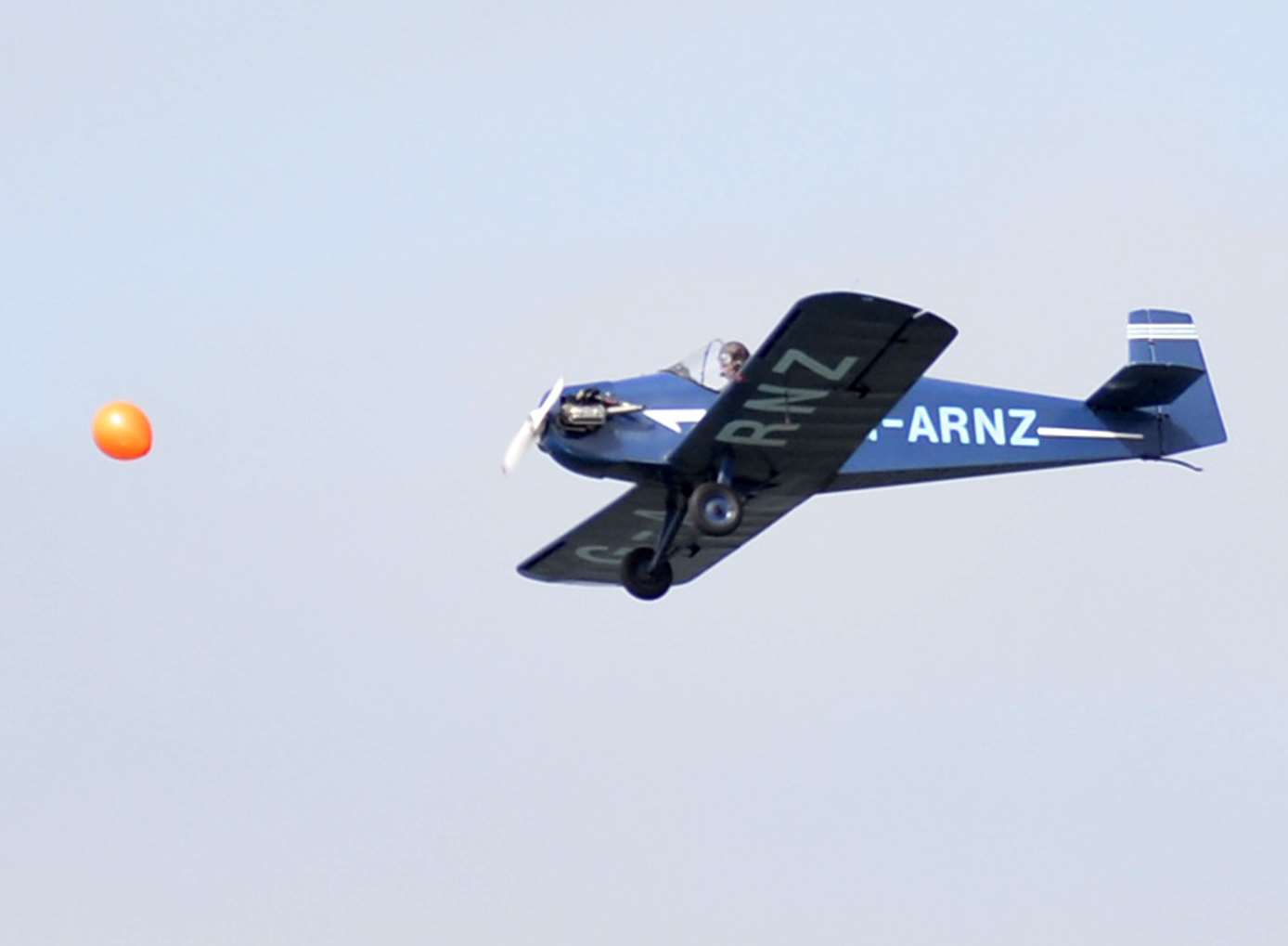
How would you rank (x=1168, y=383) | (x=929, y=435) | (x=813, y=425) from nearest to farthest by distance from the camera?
(x=813, y=425), (x=929, y=435), (x=1168, y=383)

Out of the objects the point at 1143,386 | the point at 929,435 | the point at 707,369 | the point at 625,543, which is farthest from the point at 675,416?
the point at 1143,386

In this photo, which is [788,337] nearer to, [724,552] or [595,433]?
[595,433]

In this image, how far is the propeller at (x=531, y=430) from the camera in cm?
2325

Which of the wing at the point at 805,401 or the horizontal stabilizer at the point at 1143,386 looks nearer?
the wing at the point at 805,401

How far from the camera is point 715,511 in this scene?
23.5 m

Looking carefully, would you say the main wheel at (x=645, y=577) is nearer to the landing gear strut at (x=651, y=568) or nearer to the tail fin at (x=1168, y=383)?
the landing gear strut at (x=651, y=568)

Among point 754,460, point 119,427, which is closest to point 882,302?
point 754,460

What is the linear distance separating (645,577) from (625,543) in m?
Result: 2.05

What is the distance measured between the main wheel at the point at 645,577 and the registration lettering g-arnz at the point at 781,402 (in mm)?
1924

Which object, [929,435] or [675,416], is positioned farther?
[929,435]

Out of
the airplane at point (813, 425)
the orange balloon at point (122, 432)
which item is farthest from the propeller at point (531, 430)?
the orange balloon at point (122, 432)

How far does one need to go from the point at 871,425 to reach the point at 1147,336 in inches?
193

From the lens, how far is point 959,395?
82.2 ft

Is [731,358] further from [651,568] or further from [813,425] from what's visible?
[651,568]
